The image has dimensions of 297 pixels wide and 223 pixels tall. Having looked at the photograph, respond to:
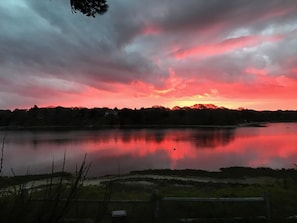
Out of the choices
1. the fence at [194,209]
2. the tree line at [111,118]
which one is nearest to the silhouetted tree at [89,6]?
the fence at [194,209]

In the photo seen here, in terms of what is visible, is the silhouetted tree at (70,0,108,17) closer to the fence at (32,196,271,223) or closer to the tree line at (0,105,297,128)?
the fence at (32,196,271,223)

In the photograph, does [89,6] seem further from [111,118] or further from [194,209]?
[111,118]

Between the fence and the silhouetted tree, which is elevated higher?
the silhouetted tree

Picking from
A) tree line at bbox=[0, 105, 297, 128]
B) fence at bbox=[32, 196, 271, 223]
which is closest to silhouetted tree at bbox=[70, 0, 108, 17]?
fence at bbox=[32, 196, 271, 223]

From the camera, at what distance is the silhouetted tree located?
236 inches

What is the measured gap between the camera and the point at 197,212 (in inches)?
364

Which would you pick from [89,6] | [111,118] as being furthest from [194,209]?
[111,118]

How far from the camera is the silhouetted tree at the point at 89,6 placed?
5.99 m

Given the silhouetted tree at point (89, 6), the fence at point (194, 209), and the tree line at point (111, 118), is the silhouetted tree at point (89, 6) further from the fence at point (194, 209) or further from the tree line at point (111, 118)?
the tree line at point (111, 118)

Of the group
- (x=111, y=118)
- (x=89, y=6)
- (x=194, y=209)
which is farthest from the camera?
(x=111, y=118)

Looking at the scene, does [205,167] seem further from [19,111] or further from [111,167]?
[19,111]

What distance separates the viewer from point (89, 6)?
6000 millimetres

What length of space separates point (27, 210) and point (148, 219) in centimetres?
633

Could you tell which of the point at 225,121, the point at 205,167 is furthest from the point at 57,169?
the point at 225,121
